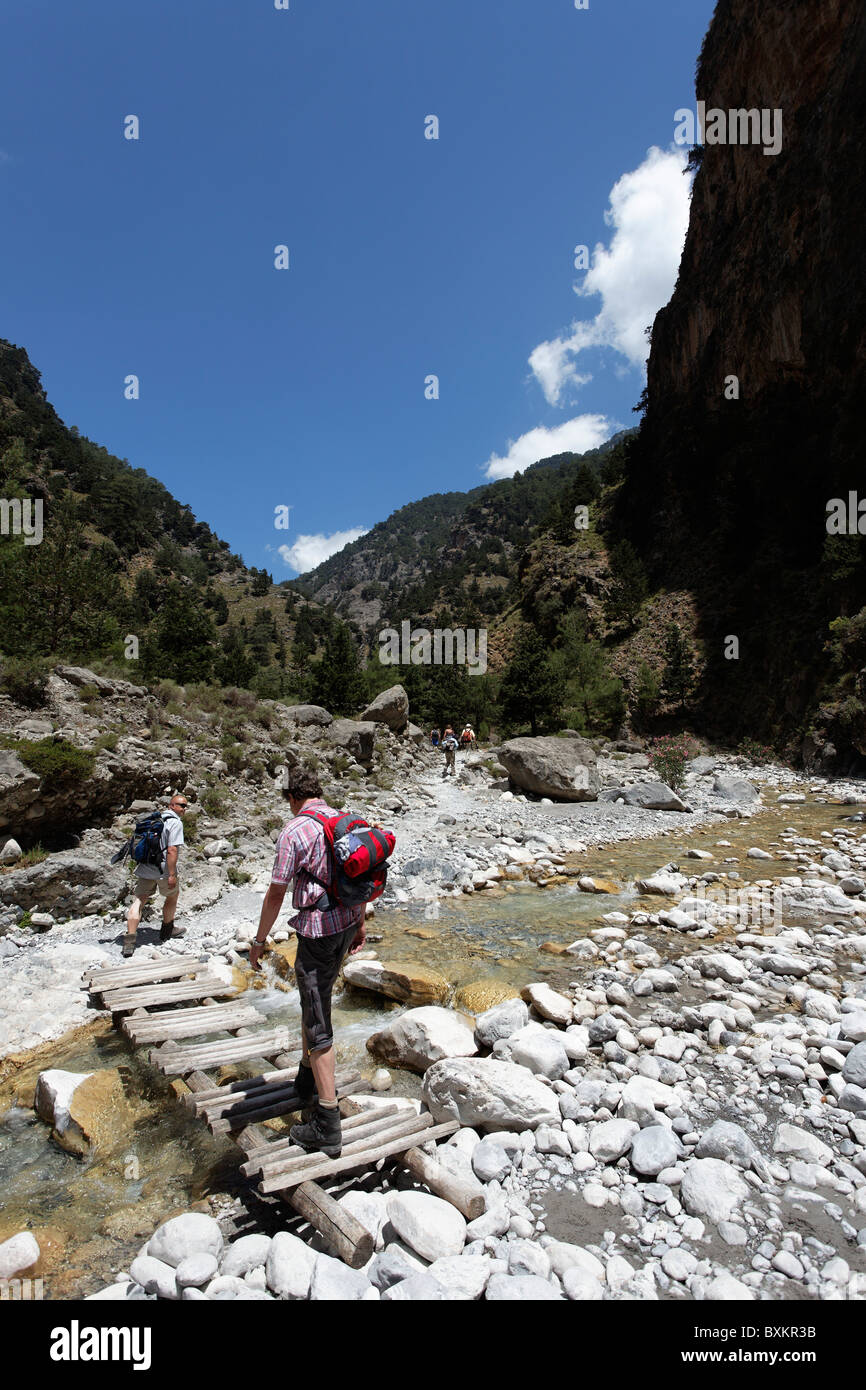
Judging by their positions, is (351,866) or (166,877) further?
(166,877)

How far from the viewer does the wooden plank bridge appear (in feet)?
11.2

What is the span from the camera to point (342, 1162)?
3627mm

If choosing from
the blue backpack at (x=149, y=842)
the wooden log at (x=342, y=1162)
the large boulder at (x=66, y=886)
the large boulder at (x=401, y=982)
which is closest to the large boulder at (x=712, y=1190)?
the wooden log at (x=342, y=1162)

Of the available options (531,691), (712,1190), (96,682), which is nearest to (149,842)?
(96,682)

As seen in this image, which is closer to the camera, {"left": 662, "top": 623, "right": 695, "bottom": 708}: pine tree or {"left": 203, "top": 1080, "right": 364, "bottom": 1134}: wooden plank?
{"left": 203, "top": 1080, "right": 364, "bottom": 1134}: wooden plank

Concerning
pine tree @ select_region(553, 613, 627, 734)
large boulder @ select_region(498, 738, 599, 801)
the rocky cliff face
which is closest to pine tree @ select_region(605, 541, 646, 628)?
the rocky cliff face

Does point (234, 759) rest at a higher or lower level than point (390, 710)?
lower

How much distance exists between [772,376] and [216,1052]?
1959 inches

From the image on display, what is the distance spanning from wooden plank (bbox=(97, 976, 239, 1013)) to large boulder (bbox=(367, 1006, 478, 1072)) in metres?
2.10

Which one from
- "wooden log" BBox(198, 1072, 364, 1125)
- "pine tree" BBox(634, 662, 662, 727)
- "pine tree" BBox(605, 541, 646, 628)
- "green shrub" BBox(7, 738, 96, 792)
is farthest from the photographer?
"pine tree" BBox(605, 541, 646, 628)

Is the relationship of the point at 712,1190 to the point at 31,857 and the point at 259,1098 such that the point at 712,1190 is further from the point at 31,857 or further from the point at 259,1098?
the point at 31,857

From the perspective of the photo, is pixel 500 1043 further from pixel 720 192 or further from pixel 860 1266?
pixel 720 192

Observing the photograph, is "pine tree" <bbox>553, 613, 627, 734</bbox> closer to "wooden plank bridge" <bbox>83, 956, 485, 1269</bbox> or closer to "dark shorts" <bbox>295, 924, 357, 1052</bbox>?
"wooden plank bridge" <bbox>83, 956, 485, 1269</bbox>
